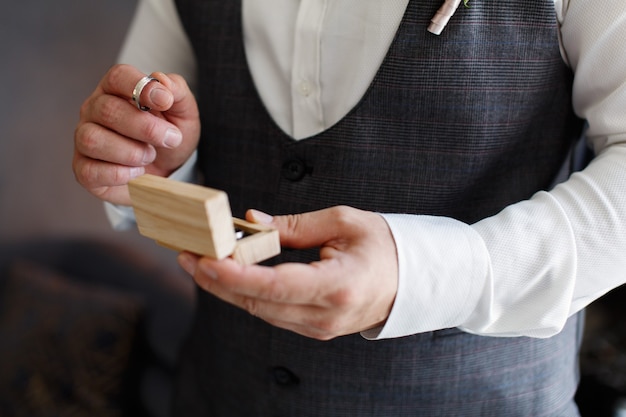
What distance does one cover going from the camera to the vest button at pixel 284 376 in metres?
0.80

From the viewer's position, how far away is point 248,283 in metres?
0.50

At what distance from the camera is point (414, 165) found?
2.30 feet

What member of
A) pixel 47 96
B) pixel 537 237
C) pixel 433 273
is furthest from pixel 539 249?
pixel 47 96

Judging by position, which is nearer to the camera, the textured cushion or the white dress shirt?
the white dress shirt

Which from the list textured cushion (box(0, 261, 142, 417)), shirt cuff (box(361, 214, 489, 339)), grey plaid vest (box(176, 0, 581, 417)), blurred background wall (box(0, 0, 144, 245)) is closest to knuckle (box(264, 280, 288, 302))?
shirt cuff (box(361, 214, 489, 339))

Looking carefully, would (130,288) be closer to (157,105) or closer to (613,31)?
(157,105)

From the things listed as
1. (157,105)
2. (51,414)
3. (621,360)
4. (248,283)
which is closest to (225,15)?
(157,105)

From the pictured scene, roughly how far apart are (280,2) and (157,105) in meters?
0.22

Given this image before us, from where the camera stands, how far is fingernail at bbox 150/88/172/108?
650mm

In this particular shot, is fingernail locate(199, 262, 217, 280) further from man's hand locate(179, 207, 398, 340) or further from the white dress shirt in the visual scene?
the white dress shirt

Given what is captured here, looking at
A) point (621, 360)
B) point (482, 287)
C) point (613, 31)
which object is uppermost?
point (613, 31)

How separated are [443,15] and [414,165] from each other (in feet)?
0.55

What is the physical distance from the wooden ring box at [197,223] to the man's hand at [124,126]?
102mm

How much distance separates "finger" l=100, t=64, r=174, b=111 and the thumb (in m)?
0.20
